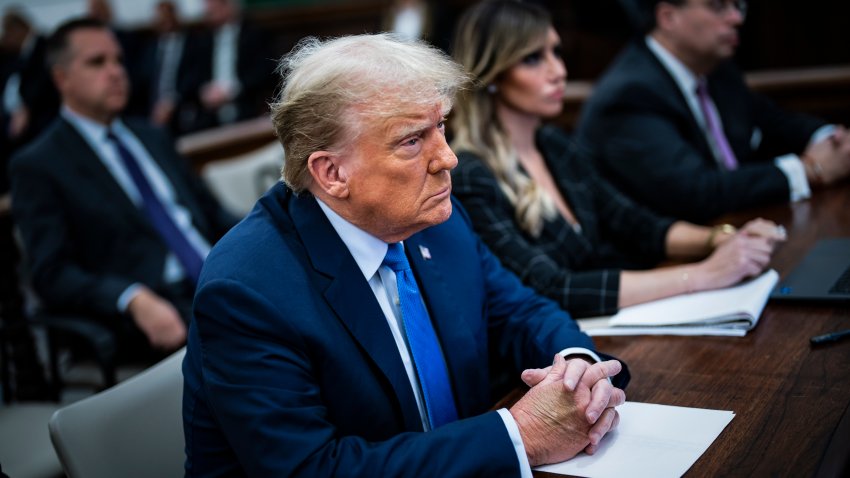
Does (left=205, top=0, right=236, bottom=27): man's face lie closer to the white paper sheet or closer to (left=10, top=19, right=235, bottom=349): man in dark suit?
(left=10, top=19, right=235, bottom=349): man in dark suit

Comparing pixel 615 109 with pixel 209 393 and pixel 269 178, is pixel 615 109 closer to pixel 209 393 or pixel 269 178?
pixel 269 178

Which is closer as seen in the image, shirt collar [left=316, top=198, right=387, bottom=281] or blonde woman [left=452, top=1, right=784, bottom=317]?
shirt collar [left=316, top=198, right=387, bottom=281]

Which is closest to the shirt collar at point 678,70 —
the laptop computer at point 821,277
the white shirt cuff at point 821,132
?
the white shirt cuff at point 821,132

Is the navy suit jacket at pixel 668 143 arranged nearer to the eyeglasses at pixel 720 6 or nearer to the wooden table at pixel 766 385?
the eyeglasses at pixel 720 6

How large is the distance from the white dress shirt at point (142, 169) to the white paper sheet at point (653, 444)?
2080 mm

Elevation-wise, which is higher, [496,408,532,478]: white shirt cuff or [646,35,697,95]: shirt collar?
[646,35,697,95]: shirt collar

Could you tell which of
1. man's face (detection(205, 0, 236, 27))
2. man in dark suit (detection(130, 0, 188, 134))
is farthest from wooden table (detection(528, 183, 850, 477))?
man in dark suit (detection(130, 0, 188, 134))

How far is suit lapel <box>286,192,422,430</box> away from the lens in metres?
1.43

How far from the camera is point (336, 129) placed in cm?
141

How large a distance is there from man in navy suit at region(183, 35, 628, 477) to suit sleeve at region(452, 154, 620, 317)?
1.32 ft

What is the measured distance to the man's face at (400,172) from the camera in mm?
1403

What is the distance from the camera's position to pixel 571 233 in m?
2.40

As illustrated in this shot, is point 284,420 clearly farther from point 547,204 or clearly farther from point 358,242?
point 547,204

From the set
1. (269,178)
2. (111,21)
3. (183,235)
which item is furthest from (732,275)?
(111,21)
